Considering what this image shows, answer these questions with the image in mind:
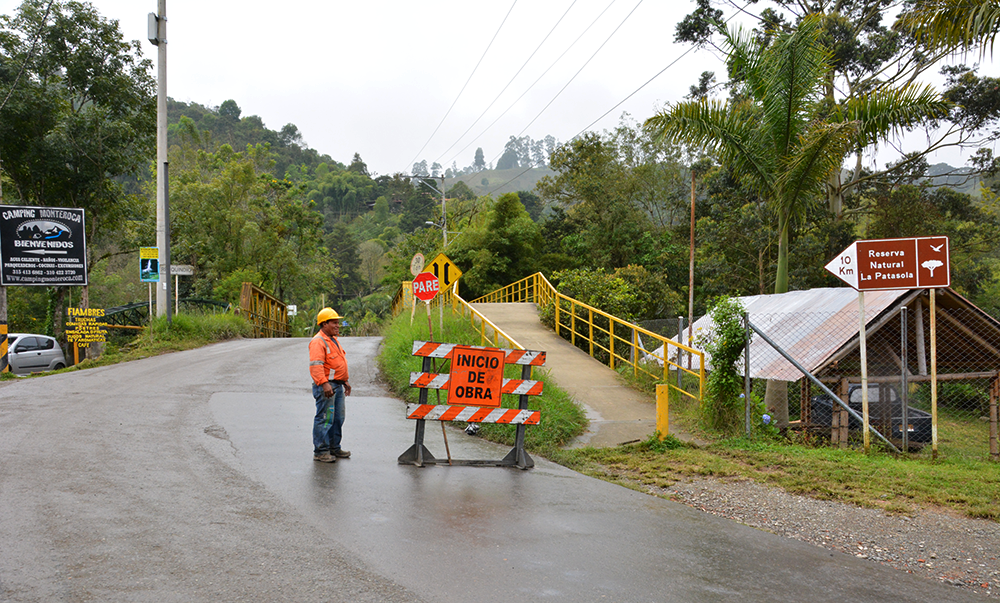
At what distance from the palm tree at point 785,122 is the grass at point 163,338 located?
1439cm

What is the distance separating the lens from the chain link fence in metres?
11.8

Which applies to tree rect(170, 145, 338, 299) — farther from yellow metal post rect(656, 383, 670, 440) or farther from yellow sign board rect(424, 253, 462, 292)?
yellow metal post rect(656, 383, 670, 440)

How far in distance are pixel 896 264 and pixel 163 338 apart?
1912 cm

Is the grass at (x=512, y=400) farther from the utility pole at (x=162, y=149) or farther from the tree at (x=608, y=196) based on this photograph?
the tree at (x=608, y=196)

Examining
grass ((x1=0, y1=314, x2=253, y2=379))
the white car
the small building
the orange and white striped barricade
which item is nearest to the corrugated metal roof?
the small building

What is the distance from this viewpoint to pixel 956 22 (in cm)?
856

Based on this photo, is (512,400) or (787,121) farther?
(787,121)

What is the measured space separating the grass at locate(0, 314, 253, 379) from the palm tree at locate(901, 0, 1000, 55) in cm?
1788

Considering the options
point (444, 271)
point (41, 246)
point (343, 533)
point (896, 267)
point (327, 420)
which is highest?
point (41, 246)

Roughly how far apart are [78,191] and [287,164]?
98.4 m

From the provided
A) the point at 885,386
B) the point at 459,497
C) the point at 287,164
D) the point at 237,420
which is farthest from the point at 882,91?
the point at 287,164

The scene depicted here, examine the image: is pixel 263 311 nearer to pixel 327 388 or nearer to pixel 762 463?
pixel 327 388

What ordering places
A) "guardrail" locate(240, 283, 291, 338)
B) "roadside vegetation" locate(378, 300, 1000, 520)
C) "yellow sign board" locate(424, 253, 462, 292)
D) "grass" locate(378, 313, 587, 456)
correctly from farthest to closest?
"guardrail" locate(240, 283, 291, 338) → "yellow sign board" locate(424, 253, 462, 292) → "grass" locate(378, 313, 587, 456) → "roadside vegetation" locate(378, 300, 1000, 520)

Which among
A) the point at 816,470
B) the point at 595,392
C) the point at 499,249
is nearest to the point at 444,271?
the point at 595,392
